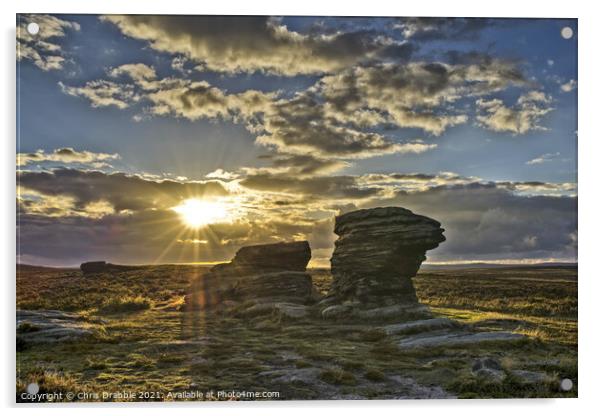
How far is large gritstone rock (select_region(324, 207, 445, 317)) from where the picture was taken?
2073 centimetres

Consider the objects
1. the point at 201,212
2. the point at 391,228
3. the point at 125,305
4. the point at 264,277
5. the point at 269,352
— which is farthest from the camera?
the point at 264,277

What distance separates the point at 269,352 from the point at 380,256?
814cm

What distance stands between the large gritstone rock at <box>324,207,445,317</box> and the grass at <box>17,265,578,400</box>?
7.49 feet

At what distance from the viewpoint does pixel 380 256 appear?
22.1m

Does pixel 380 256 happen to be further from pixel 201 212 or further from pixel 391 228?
pixel 201 212

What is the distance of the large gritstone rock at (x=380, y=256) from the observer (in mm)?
20734

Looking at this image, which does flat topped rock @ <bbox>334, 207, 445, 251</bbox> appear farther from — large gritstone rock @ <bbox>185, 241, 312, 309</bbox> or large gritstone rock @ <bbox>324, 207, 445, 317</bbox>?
large gritstone rock @ <bbox>185, 241, 312, 309</bbox>

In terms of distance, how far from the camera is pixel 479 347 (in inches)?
630

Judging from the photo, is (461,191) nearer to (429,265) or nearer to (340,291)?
(429,265)

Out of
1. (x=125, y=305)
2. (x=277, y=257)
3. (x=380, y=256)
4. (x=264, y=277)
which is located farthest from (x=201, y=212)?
(x=380, y=256)

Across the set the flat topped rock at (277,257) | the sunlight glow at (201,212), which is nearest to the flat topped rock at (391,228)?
the flat topped rock at (277,257)

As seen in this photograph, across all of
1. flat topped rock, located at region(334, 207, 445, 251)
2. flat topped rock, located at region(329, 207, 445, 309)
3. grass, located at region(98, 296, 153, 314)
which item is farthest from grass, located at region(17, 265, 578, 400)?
flat topped rock, located at region(334, 207, 445, 251)

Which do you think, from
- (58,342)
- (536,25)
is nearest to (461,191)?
(536,25)

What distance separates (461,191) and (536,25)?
6.47m
